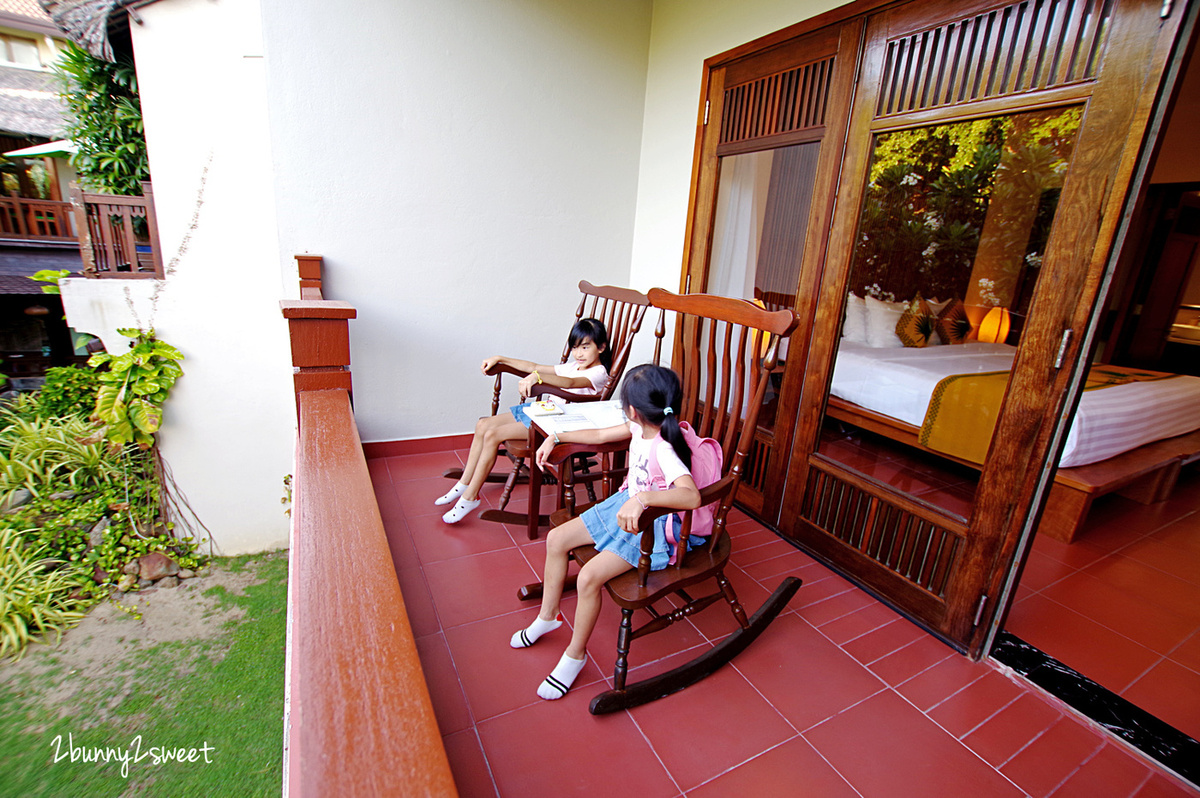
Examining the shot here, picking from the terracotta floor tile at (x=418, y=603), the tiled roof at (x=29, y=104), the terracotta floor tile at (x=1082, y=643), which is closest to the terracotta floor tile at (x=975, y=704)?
the terracotta floor tile at (x=1082, y=643)

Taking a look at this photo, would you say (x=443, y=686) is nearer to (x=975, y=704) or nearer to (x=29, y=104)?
(x=975, y=704)

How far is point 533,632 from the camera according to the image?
1.71 m

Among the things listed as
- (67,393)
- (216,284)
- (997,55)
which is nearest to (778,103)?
(997,55)

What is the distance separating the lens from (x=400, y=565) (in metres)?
2.12

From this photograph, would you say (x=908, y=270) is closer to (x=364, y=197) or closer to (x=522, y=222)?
(x=522, y=222)

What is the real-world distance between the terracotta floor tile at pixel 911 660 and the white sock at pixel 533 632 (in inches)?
41.5

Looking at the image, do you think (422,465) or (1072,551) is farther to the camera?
(422,465)

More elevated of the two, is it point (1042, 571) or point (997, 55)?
point (997, 55)

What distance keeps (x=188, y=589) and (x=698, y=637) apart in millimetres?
3147

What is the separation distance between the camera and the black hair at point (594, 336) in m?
2.50

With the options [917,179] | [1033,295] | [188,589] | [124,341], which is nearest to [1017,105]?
[917,179]

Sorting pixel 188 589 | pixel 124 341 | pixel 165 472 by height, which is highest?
pixel 124 341

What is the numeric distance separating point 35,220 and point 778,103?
8212mm

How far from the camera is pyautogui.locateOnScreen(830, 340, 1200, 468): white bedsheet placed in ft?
6.99
